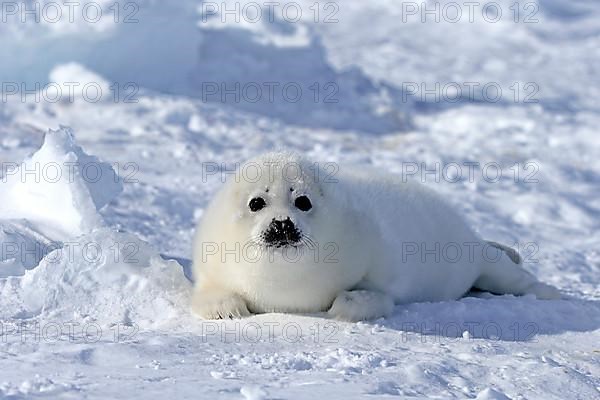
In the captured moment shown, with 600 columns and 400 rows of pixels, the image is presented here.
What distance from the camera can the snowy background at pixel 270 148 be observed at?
2.55 m

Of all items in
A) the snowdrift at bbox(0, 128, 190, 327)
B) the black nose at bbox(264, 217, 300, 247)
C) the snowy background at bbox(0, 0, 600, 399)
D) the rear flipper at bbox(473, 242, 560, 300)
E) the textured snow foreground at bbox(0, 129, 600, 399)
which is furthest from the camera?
the rear flipper at bbox(473, 242, 560, 300)

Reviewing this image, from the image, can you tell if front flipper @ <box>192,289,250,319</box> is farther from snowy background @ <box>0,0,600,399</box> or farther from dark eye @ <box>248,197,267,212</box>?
dark eye @ <box>248,197,267,212</box>

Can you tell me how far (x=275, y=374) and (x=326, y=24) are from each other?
13.1 metres

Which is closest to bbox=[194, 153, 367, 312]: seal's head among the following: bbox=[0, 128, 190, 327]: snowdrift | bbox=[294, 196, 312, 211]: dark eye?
bbox=[294, 196, 312, 211]: dark eye

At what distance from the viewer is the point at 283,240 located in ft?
9.90

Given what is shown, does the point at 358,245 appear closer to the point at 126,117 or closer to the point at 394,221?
the point at 394,221

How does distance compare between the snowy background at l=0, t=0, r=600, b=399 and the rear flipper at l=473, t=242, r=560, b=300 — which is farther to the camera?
the rear flipper at l=473, t=242, r=560, b=300

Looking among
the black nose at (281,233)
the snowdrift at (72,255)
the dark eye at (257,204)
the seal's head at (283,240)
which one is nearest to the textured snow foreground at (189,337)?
the snowdrift at (72,255)

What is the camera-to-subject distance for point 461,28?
15047 millimetres

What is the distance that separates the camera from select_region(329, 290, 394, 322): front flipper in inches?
122

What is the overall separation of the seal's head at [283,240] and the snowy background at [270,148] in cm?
14

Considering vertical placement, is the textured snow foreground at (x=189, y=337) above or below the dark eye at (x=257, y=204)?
below

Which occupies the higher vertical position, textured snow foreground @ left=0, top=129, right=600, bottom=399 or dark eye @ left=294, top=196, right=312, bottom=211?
dark eye @ left=294, top=196, right=312, bottom=211

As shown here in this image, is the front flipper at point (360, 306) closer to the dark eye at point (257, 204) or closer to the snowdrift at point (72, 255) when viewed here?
the dark eye at point (257, 204)
